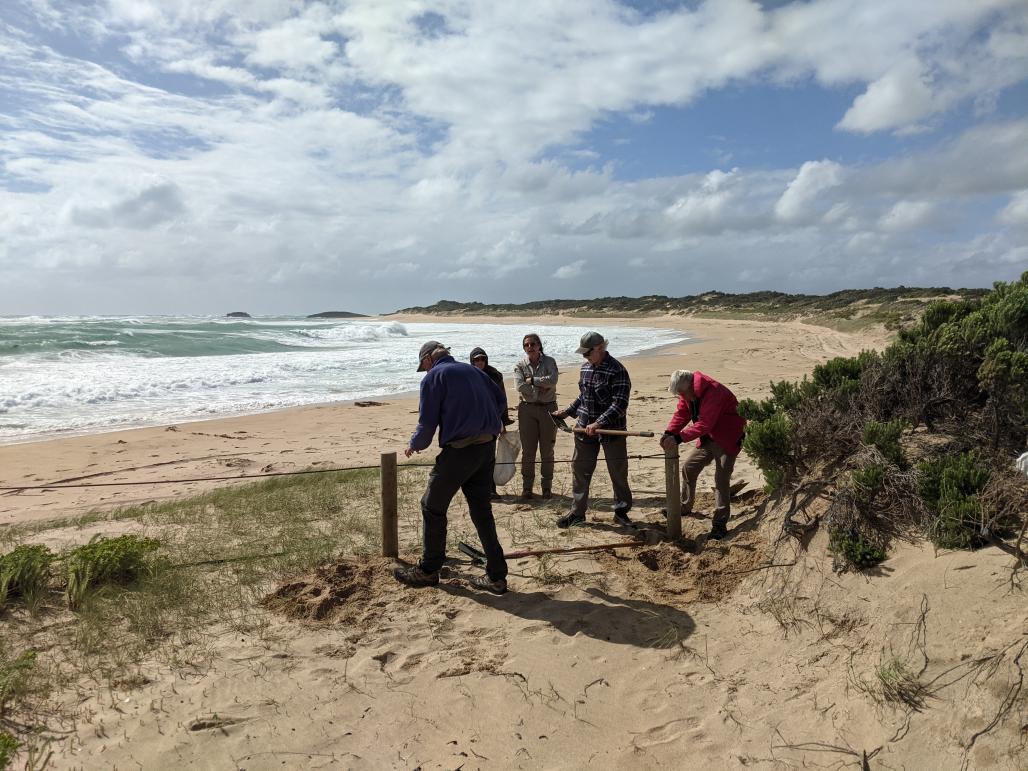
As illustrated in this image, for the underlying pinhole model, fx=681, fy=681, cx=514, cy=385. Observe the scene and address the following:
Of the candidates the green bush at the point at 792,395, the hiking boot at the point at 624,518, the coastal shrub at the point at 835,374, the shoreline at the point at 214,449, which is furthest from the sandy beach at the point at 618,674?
the shoreline at the point at 214,449

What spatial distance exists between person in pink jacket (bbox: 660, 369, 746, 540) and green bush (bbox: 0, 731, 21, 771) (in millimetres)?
4535

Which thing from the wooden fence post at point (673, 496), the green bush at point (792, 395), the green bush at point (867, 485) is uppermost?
the green bush at point (792, 395)

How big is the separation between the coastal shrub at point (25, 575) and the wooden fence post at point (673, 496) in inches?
181

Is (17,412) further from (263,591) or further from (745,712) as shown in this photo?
(745,712)

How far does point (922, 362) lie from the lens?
5309 mm

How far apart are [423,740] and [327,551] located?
2.60m

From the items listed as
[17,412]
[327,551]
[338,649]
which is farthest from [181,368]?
[338,649]

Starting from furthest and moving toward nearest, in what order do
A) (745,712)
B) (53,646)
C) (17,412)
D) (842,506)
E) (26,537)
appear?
(17,412)
(26,537)
(842,506)
(53,646)
(745,712)

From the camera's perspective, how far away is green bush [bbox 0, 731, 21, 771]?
9.17 ft

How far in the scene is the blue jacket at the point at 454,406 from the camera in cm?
456

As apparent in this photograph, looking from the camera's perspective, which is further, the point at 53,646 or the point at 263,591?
the point at 263,591

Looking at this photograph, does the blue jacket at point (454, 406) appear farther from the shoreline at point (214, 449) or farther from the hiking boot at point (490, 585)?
the shoreline at point (214, 449)

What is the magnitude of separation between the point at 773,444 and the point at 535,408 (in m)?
2.70

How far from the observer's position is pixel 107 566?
15.8 ft
